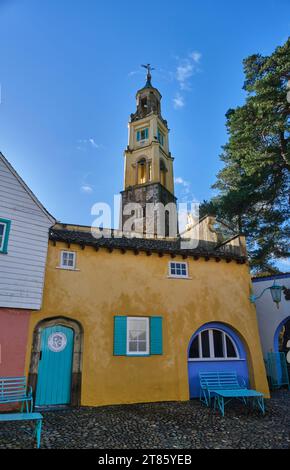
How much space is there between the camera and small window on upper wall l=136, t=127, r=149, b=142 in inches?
1297

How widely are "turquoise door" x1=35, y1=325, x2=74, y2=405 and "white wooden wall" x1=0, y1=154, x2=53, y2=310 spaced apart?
1.14 meters

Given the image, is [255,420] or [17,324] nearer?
[255,420]

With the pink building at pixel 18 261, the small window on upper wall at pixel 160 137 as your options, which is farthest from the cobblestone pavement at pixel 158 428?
the small window on upper wall at pixel 160 137

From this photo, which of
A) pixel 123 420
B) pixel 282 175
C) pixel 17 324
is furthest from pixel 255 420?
pixel 282 175

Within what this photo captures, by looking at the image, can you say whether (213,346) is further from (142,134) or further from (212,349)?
(142,134)

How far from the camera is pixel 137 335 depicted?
33.3 feet

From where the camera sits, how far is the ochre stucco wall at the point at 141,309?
9422 mm

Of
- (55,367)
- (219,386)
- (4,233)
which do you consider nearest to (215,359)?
(219,386)

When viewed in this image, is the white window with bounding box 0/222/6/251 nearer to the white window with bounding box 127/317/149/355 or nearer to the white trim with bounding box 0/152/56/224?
the white trim with bounding box 0/152/56/224

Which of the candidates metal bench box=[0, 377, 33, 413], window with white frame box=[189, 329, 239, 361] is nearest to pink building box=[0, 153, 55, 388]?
metal bench box=[0, 377, 33, 413]

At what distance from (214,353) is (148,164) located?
23231 millimetres

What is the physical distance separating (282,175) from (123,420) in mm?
17943

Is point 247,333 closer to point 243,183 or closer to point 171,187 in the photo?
point 243,183
